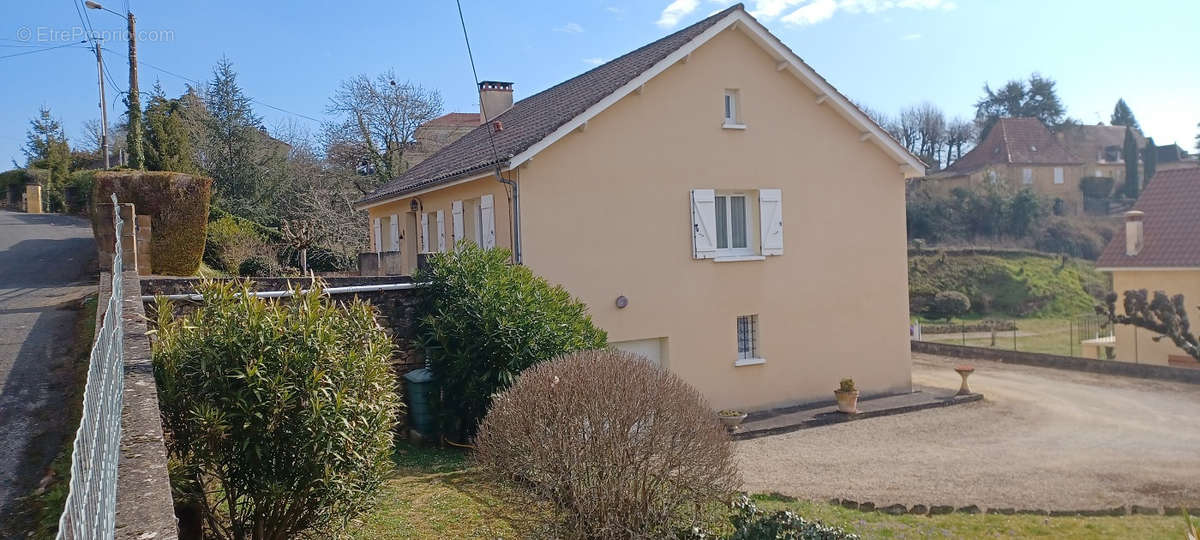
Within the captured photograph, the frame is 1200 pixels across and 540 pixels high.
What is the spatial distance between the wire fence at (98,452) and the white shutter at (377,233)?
18.3 m

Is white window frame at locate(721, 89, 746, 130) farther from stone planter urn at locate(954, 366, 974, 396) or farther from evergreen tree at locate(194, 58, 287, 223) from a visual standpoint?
evergreen tree at locate(194, 58, 287, 223)

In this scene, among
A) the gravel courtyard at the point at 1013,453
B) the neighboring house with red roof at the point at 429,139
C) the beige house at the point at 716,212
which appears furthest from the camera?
the neighboring house with red roof at the point at 429,139

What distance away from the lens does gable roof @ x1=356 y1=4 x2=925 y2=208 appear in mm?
13625

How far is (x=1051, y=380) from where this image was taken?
1862 cm

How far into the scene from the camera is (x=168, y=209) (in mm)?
13164

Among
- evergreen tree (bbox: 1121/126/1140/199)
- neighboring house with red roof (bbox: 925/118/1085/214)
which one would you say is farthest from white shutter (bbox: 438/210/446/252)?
evergreen tree (bbox: 1121/126/1140/199)

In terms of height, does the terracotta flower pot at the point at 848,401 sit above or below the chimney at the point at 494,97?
below

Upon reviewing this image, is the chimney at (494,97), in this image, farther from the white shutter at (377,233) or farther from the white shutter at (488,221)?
the white shutter at (488,221)

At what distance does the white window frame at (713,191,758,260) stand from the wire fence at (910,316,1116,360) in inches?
491

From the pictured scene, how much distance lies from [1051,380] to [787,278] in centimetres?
774

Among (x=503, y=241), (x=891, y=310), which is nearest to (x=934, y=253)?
(x=891, y=310)

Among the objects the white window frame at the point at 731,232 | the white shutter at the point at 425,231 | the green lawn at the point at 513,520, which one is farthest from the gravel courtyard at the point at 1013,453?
the white shutter at the point at 425,231

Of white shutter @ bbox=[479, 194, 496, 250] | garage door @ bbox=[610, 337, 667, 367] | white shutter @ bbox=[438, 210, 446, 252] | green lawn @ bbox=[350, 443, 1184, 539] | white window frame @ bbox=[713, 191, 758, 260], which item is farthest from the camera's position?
white shutter @ bbox=[438, 210, 446, 252]

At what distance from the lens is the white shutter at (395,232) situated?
20.8 m
